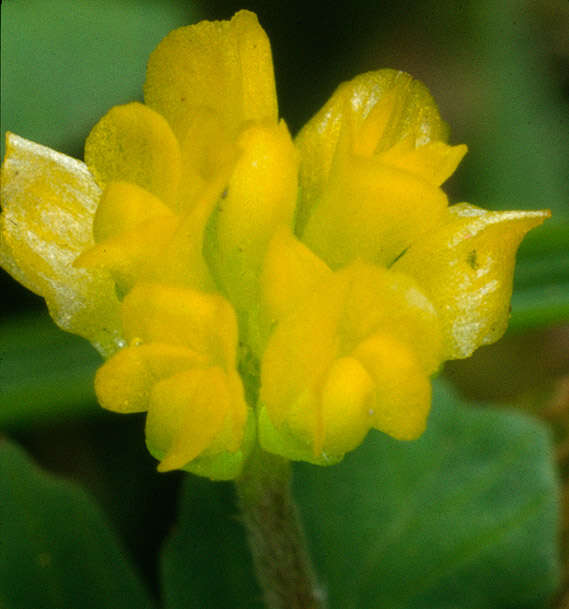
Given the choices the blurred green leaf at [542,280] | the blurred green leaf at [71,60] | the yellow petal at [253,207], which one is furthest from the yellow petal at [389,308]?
the blurred green leaf at [71,60]

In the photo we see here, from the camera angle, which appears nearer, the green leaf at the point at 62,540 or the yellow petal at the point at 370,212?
the yellow petal at the point at 370,212

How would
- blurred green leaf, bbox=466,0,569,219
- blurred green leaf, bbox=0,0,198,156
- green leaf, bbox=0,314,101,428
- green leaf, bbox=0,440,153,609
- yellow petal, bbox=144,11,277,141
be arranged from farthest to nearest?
1. blurred green leaf, bbox=466,0,569,219
2. blurred green leaf, bbox=0,0,198,156
3. green leaf, bbox=0,314,101,428
4. green leaf, bbox=0,440,153,609
5. yellow petal, bbox=144,11,277,141

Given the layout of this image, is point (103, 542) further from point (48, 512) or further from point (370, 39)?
point (370, 39)

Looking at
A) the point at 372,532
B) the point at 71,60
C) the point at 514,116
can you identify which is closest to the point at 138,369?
the point at 372,532

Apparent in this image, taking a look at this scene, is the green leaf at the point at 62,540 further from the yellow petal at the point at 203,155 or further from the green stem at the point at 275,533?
the yellow petal at the point at 203,155

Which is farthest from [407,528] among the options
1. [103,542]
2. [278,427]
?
[278,427]

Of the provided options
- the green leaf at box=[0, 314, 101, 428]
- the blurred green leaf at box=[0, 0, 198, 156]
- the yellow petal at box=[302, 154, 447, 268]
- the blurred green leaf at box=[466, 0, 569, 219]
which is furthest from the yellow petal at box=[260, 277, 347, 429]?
the blurred green leaf at box=[466, 0, 569, 219]

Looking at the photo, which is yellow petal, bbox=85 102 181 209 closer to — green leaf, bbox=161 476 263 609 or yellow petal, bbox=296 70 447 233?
yellow petal, bbox=296 70 447 233
